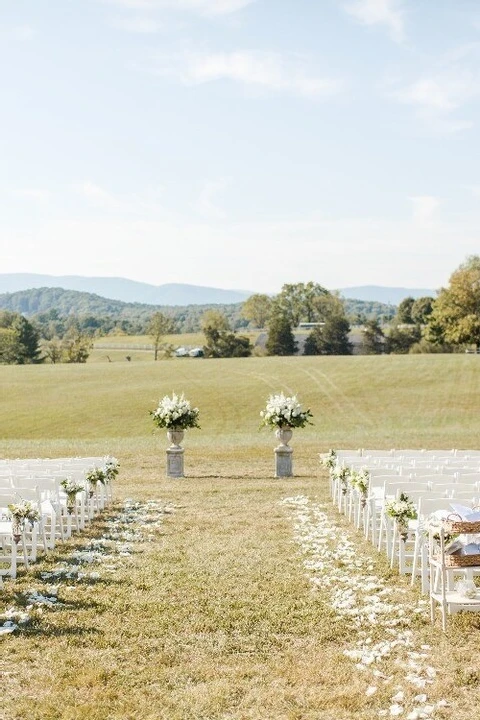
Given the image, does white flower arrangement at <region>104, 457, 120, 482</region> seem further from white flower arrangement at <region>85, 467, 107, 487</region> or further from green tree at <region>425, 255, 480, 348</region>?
green tree at <region>425, 255, 480, 348</region>

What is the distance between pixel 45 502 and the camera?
1451 cm

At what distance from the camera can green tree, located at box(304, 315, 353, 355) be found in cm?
11344

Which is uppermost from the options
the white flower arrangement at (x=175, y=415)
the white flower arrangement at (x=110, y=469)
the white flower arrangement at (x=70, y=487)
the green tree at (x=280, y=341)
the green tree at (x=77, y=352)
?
the green tree at (x=280, y=341)

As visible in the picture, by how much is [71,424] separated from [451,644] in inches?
1665

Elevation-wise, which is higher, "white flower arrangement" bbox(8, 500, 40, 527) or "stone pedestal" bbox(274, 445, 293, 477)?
"white flower arrangement" bbox(8, 500, 40, 527)

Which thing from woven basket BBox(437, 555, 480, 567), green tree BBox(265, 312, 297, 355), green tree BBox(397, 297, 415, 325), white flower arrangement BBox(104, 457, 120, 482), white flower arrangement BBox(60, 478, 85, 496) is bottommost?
A: white flower arrangement BBox(104, 457, 120, 482)

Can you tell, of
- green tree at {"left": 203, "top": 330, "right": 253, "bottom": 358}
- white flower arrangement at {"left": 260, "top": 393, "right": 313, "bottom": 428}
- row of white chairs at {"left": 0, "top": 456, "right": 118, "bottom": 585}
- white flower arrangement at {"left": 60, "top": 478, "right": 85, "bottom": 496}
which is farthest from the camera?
green tree at {"left": 203, "top": 330, "right": 253, "bottom": 358}

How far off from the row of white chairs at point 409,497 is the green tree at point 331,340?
95.6 meters

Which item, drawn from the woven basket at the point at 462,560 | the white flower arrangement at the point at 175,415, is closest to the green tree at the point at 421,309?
the white flower arrangement at the point at 175,415

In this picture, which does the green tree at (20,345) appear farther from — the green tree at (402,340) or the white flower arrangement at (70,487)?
the white flower arrangement at (70,487)

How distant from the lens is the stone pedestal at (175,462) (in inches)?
941

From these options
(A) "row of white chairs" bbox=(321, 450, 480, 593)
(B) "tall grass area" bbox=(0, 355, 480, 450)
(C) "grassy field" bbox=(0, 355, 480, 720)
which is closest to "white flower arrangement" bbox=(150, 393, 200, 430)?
(C) "grassy field" bbox=(0, 355, 480, 720)

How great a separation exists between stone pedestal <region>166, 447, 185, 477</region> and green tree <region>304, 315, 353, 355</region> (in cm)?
8960

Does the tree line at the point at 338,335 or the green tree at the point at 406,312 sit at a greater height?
the green tree at the point at 406,312
